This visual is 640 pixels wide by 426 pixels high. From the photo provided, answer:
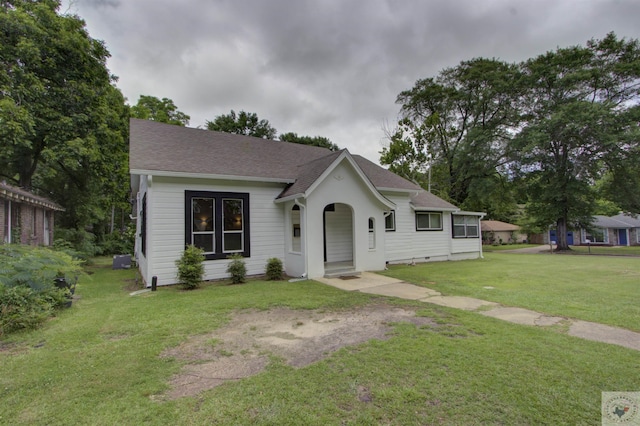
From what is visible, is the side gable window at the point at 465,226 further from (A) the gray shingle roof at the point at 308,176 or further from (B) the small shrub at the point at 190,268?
(B) the small shrub at the point at 190,268

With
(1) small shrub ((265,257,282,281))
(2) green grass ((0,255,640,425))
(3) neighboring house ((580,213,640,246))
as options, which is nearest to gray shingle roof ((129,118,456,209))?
(1) small shrub ((265,257,282,281))

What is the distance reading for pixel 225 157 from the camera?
1096 centimetres

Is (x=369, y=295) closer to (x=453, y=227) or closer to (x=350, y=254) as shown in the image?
(x=350, y=254)

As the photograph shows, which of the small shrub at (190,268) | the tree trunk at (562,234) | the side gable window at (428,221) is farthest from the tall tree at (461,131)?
the small shrub at (190,268)

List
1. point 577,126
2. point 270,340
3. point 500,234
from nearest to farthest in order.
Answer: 1. point 270,340
2. point 577,126
3. point 500,234

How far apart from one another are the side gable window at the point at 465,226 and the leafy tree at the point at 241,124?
24.4 meters

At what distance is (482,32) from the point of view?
43.5ft

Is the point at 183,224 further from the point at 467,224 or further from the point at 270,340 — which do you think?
the point at 467,224

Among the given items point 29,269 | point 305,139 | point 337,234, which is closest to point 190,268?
point 29,269

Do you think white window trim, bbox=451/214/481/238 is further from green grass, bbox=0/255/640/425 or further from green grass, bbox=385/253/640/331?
green grass, bbox=0/255/640/425

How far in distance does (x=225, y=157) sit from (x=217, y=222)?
2763mm

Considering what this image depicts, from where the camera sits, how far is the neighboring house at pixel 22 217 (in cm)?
1076

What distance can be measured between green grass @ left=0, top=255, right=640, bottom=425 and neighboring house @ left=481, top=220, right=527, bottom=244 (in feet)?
131

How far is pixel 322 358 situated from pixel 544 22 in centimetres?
1560
